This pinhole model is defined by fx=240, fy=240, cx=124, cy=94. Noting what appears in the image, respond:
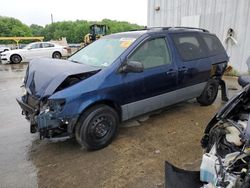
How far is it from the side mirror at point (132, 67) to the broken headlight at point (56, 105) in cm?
106

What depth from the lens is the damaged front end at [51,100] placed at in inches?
128

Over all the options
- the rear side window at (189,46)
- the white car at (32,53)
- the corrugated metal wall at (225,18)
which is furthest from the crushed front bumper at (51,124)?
the white car at (32,53)

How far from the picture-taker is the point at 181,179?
232 centimetres

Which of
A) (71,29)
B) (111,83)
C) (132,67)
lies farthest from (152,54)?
(71,29)

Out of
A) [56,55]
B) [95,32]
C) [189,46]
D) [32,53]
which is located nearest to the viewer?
[189,46]

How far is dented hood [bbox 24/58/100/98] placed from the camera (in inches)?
134

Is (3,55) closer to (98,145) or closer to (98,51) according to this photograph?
(98,51)

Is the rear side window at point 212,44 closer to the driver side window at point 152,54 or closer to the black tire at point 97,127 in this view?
the driver side window at point 152,54

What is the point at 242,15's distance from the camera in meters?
8.53

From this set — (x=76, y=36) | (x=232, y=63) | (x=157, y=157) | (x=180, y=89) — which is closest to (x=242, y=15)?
(x=232, y=63)

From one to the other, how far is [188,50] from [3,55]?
48.8 ft

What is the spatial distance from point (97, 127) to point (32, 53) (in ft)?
47.8

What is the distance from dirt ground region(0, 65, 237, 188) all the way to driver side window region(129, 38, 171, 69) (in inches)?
47.4

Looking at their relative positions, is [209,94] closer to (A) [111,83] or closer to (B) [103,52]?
(B) [103,52]
